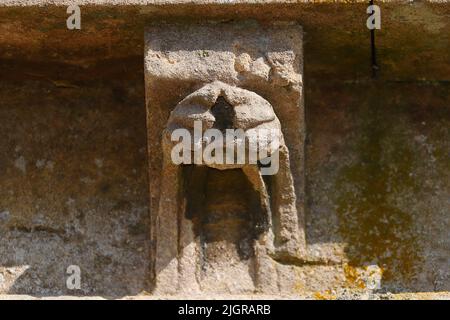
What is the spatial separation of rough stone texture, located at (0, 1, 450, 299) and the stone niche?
8 cm

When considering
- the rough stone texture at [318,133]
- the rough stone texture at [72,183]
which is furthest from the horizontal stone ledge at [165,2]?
the rough stone texture at [72,183]

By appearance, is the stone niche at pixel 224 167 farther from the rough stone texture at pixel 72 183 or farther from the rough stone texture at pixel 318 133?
the rough stone texture at pixel 72 183

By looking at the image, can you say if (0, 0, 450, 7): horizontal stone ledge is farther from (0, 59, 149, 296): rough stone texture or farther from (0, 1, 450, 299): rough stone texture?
(0, 59, 149, 296): rough stone texture

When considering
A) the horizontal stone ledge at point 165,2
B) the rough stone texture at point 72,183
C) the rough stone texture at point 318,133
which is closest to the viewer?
the horizontal stone ledge at point 165,2

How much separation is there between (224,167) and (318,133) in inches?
20.2

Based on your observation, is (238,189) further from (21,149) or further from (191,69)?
(21,149)

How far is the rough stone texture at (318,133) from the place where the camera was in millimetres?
4398

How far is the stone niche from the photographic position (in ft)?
14.1

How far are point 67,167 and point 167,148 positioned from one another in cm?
51

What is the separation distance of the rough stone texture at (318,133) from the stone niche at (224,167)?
0.27 feet

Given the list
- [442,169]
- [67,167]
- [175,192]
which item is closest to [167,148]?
[175,192]

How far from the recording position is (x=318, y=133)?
15.4ft

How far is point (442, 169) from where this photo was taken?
15.3 feet
